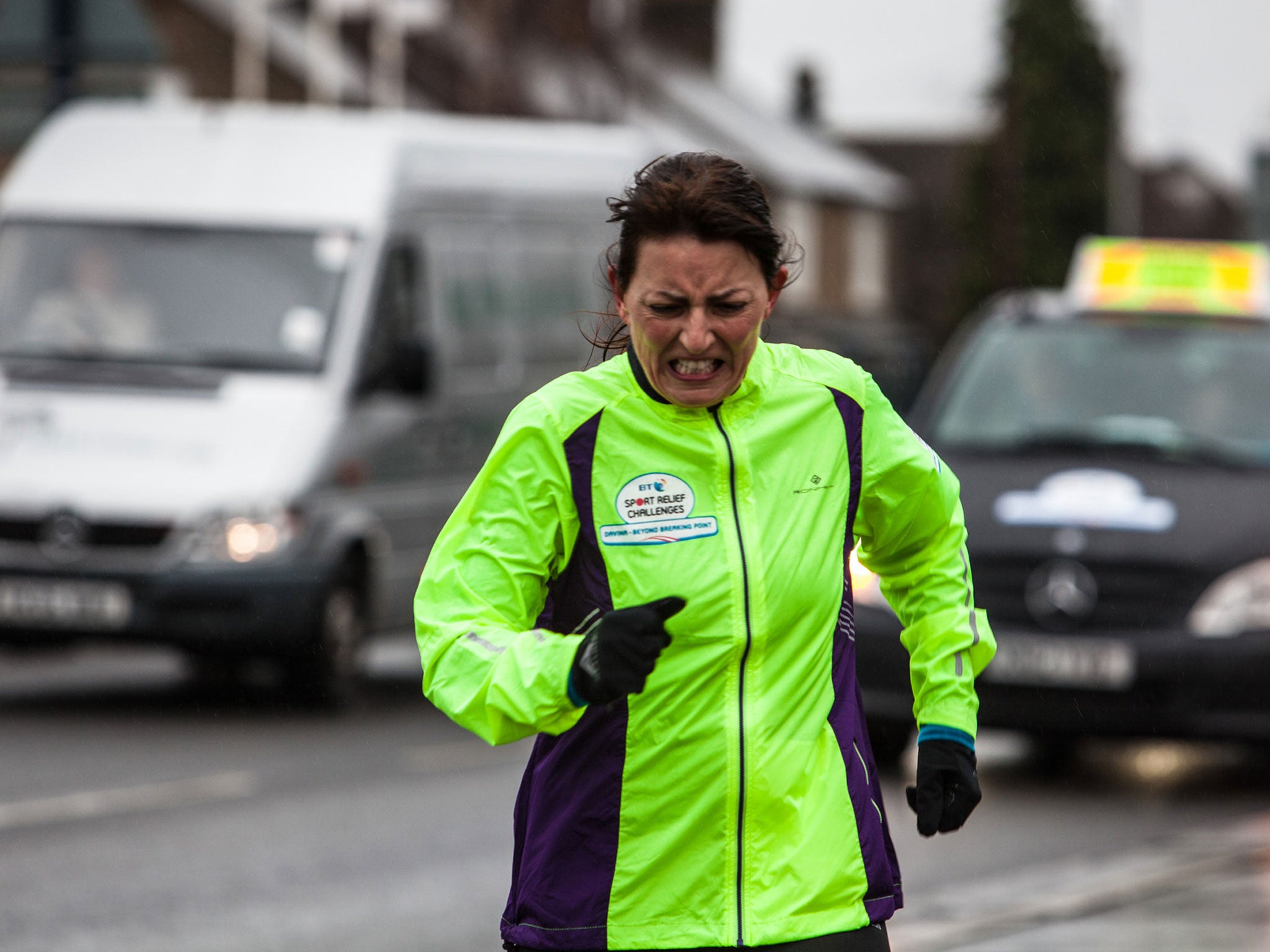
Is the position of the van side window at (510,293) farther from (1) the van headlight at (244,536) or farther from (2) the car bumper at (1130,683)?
(2) the car bumper at (1130,683)

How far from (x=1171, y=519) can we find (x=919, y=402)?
163 centimetres

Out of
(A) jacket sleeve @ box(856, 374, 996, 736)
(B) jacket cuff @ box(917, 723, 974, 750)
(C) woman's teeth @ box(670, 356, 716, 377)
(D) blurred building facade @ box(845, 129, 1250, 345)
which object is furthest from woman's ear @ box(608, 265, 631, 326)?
(D) blurred building facade @ box(845, 129, 1250, 345)

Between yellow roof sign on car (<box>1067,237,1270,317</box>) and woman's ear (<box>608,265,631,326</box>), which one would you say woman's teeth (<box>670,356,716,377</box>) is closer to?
woman's ear (<box>608,265,631,326</box>)

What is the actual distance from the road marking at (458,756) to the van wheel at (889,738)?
1796 mm


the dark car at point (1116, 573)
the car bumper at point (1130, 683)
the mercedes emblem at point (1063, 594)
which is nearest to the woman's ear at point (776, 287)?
the dark car at point (1116, 573)

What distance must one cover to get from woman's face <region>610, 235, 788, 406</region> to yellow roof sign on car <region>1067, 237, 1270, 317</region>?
315 inches

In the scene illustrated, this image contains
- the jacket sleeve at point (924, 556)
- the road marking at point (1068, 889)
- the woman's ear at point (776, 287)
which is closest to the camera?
the woman's ear at point (776, 287)

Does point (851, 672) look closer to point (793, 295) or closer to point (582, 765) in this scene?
point (582, 765)

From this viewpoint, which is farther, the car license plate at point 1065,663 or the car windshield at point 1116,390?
the car windshield at point 1116,390

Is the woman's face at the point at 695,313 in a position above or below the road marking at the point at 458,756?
above

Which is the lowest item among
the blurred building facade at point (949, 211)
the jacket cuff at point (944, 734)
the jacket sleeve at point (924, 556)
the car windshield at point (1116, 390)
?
the blurred building facade at point (949, 211)

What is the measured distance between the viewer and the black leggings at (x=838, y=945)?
3.18 metres

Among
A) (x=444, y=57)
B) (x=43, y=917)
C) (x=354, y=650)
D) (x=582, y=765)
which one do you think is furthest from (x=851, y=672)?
(x=444, y=57)

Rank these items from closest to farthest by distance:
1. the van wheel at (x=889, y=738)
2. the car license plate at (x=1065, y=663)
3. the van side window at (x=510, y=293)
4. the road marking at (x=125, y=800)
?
the road marking at (x=125, y=800)
the car license plate at (x=1065, y=663)
the van wheel at (x=889, y=738)
the van side window at (x=510, y=293)
